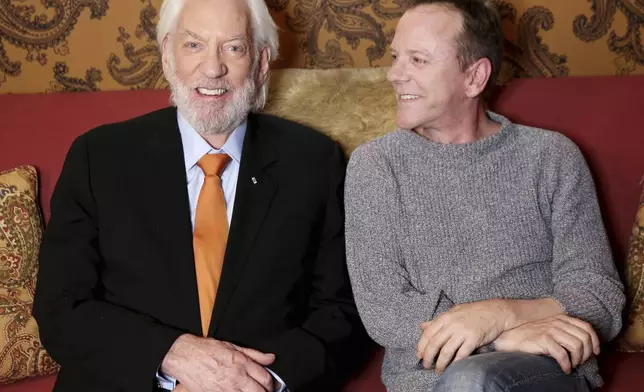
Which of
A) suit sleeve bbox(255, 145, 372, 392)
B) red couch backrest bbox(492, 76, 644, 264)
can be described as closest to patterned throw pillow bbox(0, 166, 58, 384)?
suit sleeve bbox(255, 145, 372, 392)

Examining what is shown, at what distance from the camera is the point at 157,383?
1.77m

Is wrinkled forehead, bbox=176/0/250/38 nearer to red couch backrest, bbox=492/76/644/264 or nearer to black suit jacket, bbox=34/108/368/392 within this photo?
black suit jacket, bbox=34/108/368/392

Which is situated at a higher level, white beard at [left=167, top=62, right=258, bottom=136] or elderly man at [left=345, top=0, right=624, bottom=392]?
white beard at [left=167, top=62, right=258, bottom=136]

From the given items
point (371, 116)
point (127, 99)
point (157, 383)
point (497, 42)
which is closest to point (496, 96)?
point (497, 42)

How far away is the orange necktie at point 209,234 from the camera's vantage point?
182cm

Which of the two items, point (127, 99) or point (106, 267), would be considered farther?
point (127, 99)

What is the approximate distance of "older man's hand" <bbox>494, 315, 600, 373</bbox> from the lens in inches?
63.7

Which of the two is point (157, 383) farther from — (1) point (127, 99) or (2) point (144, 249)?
(1) point (127, 99)

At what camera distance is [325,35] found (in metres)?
2.49

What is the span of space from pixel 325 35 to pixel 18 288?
1.19 meters

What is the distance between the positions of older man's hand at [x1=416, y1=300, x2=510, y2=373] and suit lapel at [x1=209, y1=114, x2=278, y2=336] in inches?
17.7

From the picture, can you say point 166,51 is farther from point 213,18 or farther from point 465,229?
point 465,229

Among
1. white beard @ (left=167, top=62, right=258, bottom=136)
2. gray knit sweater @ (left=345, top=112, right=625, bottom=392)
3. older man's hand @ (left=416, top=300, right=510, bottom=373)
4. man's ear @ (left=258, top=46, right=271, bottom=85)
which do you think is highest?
man's ear @ (left=258, top=46, right=271, bottom=85)

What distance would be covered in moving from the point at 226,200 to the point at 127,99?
0.53 metres
